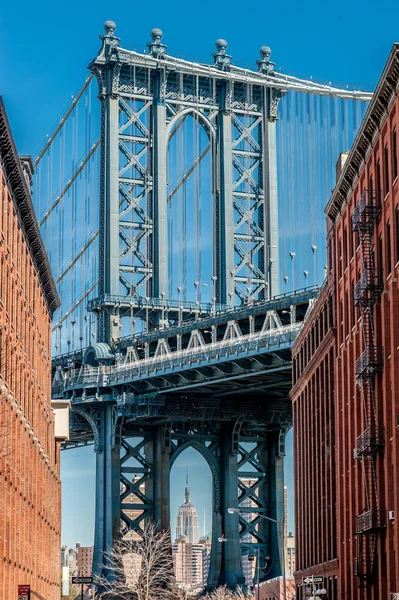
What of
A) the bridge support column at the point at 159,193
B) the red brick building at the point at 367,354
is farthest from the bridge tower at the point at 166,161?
the red brick building at the point at 367,354

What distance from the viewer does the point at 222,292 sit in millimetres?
124438

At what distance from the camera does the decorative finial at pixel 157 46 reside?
421ft

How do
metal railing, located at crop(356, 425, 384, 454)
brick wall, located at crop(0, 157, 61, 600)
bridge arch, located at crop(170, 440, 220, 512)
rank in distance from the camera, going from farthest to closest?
1. bridge arch, located at crop(170, 440, 220, 512)
2. brick wall, located at crop(0, 157, 61, 600)
3. metal railing, located at crop(356, 425, 384, 454)

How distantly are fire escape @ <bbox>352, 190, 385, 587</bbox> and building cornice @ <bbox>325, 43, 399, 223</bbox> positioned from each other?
7.29 feet

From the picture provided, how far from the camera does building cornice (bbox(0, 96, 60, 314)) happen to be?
2355 inches

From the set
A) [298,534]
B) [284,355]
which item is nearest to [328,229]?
[298,534]

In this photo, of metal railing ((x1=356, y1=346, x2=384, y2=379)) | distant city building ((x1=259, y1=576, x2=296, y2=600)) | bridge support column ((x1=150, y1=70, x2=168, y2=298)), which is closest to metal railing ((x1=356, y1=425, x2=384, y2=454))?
metal railing ((x1=356, y1=346, x2=384, y2=379))

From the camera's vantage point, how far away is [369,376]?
5797 centimetres

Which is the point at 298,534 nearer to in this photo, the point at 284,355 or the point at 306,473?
the point at 306,473

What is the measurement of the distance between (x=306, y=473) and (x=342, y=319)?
986 inches

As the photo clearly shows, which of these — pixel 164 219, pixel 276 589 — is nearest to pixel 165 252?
pixel 164 219

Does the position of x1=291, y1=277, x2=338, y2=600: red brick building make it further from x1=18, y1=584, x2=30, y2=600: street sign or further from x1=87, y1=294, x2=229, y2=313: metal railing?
x1=87, y1=294, x2=229, y2=313: metal railing

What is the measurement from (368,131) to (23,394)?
71.3 feet

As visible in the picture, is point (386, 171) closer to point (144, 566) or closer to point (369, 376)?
point (369, 376)
